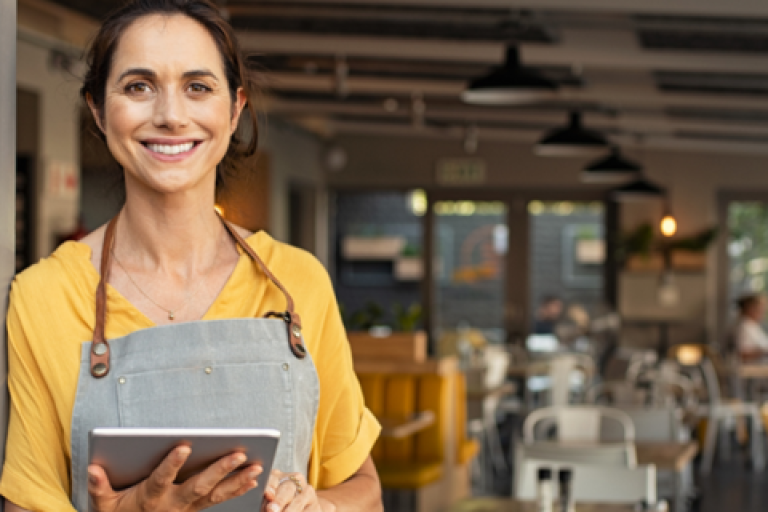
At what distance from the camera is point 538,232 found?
14.8 meters

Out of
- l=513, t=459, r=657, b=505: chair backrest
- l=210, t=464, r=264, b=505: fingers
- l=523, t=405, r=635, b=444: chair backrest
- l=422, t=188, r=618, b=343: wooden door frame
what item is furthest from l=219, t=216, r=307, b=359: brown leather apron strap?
l=422, t=188, r=618, b=343: wooden door frame

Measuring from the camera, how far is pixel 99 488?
1208mm

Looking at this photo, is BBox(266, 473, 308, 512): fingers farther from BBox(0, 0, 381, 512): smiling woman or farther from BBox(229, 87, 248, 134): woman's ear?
BBox(229, 87, 248, 134): woman's ear

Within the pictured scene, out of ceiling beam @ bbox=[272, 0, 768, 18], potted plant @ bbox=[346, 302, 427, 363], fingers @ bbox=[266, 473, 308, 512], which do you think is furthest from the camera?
potted plant @ bbox=[346, 302, 427, 363]

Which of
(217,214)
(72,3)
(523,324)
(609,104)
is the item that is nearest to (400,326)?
(72,3)

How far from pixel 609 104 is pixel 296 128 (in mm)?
4149

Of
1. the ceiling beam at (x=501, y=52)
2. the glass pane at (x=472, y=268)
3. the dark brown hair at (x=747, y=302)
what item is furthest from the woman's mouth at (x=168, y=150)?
the glass pane at (x=472, y=268)

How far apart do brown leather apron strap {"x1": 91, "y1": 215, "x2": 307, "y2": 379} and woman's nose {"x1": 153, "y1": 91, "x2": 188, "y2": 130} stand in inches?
7.4

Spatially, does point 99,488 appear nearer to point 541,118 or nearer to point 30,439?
point 30,439

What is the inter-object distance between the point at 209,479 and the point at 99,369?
0.22 metres

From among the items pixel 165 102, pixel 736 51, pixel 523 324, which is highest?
pixel 736 51

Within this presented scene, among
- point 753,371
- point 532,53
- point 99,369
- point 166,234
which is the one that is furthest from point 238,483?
point 753,371

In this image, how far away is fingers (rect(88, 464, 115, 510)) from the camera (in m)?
1.19

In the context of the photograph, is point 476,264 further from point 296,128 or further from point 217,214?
point 217,214
